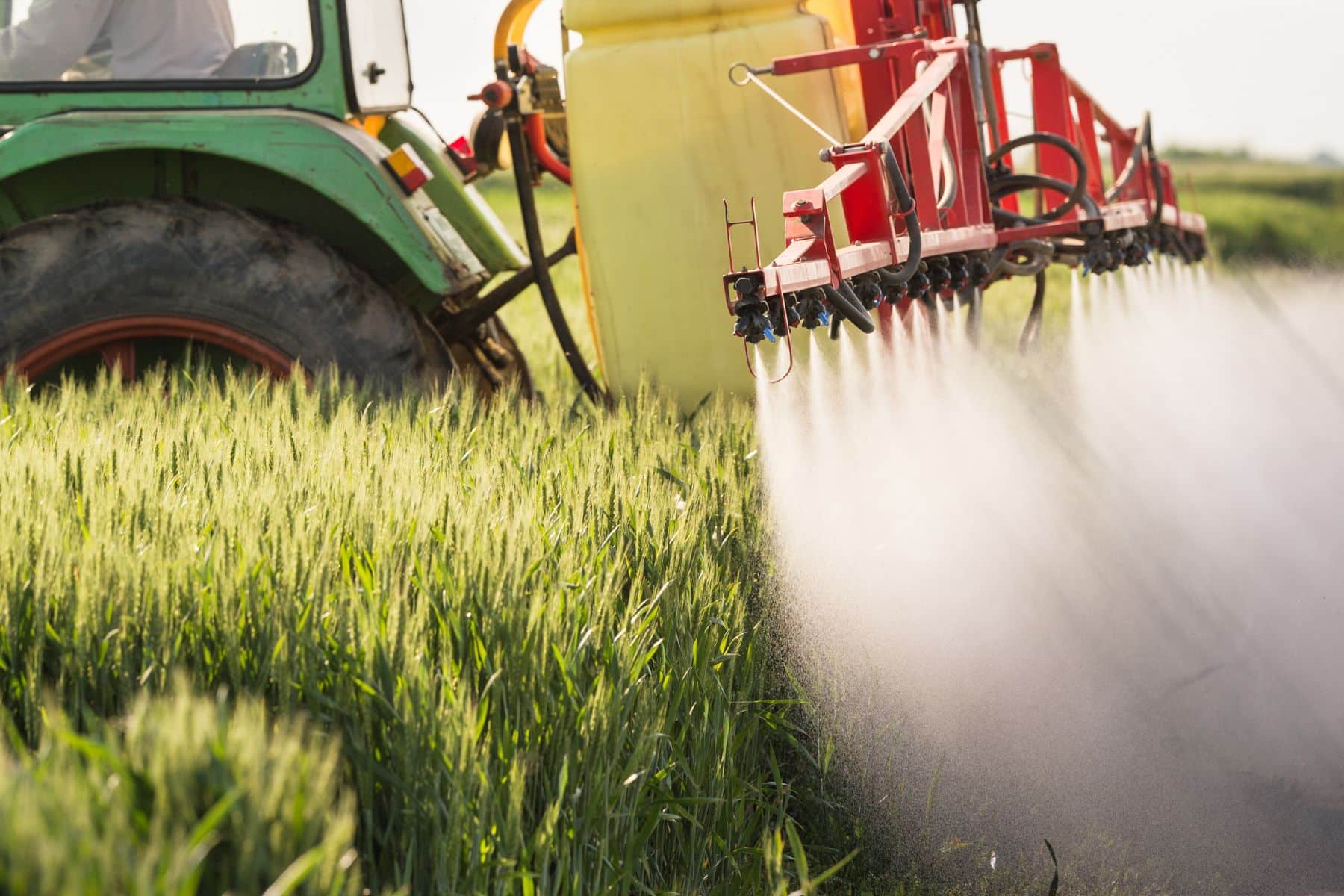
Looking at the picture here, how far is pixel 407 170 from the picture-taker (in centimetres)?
395

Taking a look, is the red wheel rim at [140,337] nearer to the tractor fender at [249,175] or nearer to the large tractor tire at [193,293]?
the large tractor tire at [193,293]

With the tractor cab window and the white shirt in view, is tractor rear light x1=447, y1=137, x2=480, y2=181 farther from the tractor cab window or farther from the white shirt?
the white shirt

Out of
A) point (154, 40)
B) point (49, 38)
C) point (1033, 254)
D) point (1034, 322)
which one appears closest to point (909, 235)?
point (1033, 254)

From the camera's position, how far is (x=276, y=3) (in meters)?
4.12

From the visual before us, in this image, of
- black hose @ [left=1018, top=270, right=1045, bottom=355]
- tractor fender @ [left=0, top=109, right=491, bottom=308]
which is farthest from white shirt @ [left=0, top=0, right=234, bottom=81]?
black hose @ [left=1018, top=270, right=1045, bottom=355]

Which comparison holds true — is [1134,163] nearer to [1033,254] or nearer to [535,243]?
[1033,254]

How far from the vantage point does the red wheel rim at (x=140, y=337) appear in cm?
373

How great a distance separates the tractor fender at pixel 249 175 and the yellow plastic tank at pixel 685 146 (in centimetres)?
48

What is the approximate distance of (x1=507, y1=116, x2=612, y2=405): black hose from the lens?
4.48 metres

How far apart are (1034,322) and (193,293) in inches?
123

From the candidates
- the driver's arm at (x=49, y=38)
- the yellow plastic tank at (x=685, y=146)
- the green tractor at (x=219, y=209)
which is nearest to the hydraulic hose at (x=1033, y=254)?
the yellow plastic tank at (x=685, y=146)

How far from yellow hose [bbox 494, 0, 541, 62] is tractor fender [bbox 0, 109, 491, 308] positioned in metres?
0.88

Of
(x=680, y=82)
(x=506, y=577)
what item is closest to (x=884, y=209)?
(x=680, y=82)

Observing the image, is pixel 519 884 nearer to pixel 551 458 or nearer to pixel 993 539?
pixel 551 458
